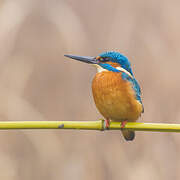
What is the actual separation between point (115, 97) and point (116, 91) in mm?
41

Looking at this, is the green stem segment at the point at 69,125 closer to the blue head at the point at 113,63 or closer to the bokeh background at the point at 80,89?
the blue head at the point at 113,63

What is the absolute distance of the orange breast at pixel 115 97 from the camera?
7.48 feet

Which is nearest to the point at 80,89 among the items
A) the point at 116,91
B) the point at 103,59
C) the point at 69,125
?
the point at 103,59

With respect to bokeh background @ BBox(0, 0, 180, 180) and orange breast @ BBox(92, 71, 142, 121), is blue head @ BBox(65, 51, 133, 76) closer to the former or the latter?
orange breast @ BBox(92, 71, 142, 121)

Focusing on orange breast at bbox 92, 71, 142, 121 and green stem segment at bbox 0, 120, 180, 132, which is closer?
green stem segment at bbox 0, 120, 180, 132

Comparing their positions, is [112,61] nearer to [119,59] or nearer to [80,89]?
[119,59]

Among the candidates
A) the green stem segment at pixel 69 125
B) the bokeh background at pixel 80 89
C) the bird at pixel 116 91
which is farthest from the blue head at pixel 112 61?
the green stem segment at pixel 69 125

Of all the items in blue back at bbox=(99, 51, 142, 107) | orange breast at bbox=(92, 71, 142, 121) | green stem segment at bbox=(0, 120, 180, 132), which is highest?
blue back at bbox=(99, 51, 142, 107)

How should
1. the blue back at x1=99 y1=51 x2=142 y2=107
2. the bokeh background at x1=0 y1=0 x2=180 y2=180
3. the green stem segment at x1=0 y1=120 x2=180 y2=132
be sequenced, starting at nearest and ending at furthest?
1. the green stem segment at x1=0 y1=120 x2=180 y2=132
2. the blue back at x1=99 y1=51 x2=142 y2=107
3. the bokeh background at x1=0 y1=0 x2=180 y2=180

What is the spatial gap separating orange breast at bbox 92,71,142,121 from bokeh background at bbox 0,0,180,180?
2.07ft

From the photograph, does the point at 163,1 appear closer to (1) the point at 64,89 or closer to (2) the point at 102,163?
(1) the point at 64,89

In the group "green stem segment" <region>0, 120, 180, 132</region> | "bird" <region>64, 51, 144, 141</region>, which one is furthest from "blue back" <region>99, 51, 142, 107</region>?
"green stem segment" <region>0, 120, 180, 132</region>

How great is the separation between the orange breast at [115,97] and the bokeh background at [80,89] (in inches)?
24.8

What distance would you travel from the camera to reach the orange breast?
89.7 inches
